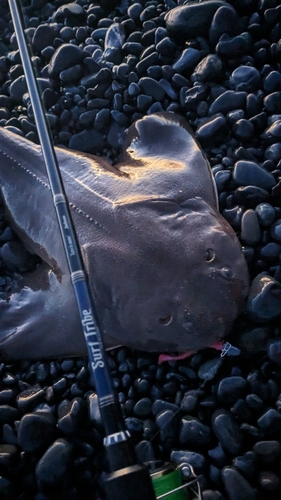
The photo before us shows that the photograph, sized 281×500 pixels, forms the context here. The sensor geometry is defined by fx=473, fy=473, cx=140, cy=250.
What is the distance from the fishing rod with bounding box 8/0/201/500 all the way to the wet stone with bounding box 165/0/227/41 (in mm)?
1946

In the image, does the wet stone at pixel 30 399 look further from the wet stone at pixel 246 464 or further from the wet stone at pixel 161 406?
the wet stone at pixel 246 464

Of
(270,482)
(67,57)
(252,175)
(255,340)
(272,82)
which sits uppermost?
(67,57)

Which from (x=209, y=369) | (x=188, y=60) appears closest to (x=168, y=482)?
(x=209, y=369)

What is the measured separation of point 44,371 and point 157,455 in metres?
1.05

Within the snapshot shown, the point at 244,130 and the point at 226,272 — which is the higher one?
the point at 244,130

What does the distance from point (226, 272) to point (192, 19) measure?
278 centimetres

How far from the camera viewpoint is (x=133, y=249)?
3154 mm

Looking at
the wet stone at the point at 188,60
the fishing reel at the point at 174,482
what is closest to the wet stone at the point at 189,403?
the fishing reel at the point at 174,482

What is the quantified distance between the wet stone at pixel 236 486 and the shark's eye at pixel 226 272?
114 cm

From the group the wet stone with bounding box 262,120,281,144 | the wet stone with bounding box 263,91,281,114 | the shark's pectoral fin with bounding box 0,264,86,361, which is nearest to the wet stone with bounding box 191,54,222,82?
the wet stone with bounding box 263,91,281,114

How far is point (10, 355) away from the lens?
11.6ft

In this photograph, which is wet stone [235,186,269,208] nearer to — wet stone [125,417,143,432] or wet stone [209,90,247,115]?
wet stone [209,90,247,115]

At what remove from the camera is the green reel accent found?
2373mm

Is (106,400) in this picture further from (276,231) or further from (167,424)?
(276,231)
